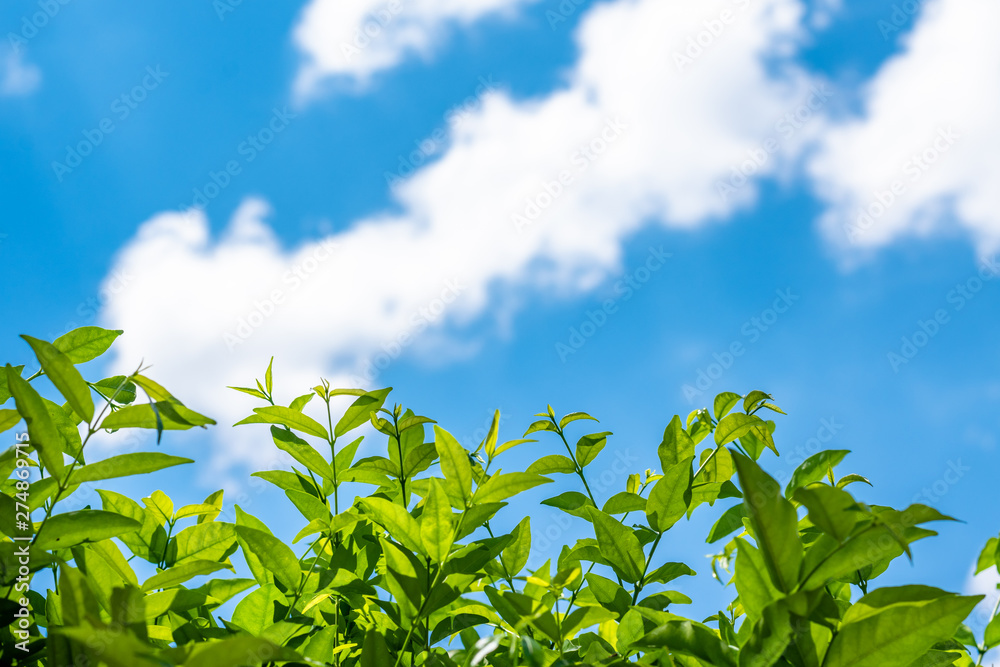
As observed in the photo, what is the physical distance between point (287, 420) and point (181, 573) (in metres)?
0.48

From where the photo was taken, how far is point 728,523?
149 centimetres

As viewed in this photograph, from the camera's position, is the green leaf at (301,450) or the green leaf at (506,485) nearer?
the green leaf at (506,485)

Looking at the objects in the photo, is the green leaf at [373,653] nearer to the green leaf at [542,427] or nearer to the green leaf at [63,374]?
the green leaf at [63,374]

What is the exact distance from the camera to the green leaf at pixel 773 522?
0.80 metres

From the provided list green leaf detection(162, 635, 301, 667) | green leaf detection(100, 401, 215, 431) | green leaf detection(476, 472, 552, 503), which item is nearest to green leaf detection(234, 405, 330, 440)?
green leaf detection(100, 401, 215, 431)

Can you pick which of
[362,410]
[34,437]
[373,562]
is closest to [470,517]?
[373,562]

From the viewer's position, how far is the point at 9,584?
104 centimetres

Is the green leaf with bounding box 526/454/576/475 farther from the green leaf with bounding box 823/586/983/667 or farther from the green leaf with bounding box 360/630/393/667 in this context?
the green leaf with bounding box 823/586/983/667

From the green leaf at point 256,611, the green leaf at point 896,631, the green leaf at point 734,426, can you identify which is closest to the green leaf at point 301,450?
the green leaf at point 256,611

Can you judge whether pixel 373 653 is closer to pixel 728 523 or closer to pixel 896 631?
pixel 896 631

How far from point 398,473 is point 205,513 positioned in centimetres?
44

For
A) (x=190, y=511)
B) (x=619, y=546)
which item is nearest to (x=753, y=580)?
(x=619, y=546)

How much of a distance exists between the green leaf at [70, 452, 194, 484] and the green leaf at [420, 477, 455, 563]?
342 millimetres

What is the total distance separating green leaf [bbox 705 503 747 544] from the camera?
4.84ft
